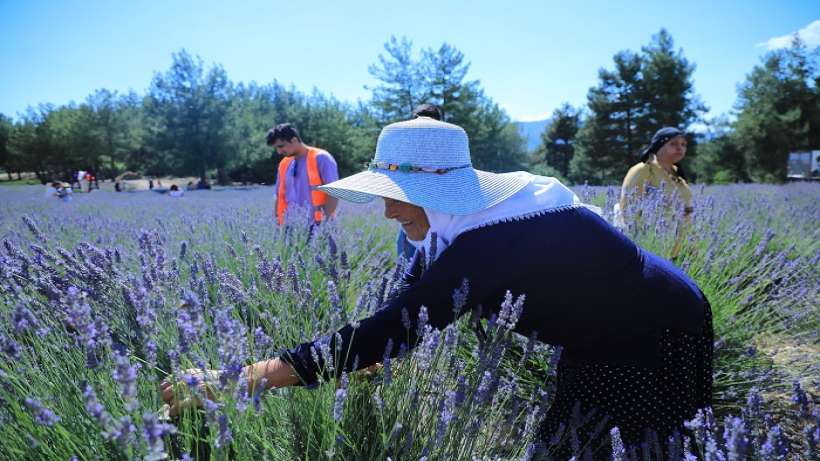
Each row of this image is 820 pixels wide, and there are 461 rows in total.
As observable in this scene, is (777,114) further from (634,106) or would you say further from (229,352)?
(229,352)

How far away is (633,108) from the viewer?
98.4 feet

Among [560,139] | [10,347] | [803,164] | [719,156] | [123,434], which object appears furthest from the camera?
[560,139]

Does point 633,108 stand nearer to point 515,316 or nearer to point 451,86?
point 451,86

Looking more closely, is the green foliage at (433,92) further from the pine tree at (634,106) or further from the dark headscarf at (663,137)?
the dark headscarf at (663,137)

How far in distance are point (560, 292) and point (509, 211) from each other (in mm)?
252

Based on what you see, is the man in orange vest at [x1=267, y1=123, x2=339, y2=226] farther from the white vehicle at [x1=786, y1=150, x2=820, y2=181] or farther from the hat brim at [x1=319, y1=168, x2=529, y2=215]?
the white vehicle at [x1=786, y1=150, x2=820, y2=181]

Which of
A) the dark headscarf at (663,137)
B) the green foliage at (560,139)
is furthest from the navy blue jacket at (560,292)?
the green foliage at (560,139)

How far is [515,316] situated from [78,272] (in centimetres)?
124

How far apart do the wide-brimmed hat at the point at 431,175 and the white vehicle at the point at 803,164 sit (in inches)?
1182

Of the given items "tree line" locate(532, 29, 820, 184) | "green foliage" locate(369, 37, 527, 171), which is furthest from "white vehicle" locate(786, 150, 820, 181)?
"green foliage" locate(369, 37, 527, 171)

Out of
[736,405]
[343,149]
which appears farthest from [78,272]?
[343,149]

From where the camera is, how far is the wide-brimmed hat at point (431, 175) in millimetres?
1260

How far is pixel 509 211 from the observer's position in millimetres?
1271

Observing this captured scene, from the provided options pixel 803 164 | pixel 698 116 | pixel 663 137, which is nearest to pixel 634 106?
pixel 698 116
